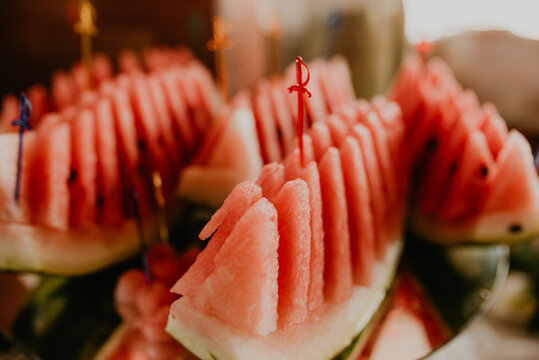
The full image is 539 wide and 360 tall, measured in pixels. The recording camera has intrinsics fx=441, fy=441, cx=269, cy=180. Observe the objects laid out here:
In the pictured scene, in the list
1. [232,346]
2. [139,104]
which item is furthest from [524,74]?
[232,346]

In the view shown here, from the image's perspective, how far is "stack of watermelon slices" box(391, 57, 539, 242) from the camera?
0.84 metres

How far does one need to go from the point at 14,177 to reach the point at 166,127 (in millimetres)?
411

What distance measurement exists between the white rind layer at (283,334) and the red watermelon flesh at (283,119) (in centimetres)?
38

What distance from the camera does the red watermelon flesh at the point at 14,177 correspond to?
2.52 feet

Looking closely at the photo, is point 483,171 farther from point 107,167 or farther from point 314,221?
point 107,167

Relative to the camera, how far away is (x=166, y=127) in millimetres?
1123

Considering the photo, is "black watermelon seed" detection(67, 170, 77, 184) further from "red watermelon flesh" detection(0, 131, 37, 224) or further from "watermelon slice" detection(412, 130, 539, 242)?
"watermelon slice" detection(412, 130, 539, 242)

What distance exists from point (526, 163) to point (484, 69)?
0.69 meters

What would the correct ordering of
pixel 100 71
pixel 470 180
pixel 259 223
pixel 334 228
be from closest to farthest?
pixel 259 223, pixel 334 228, pixel 470 180, pixel 100 71

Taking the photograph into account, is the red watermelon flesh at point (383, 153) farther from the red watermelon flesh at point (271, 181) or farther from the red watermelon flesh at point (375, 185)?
the red watermelon flesh at point (271, 181)

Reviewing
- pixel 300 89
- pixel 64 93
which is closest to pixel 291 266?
pixel 300 89

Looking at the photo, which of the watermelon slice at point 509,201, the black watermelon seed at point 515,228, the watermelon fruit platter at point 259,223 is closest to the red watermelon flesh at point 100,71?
the watermelon fruit platter at point 259,223

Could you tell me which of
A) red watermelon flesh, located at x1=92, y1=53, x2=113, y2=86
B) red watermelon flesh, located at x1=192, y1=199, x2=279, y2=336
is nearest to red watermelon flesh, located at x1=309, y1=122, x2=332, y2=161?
red watermelon flesh, located at x1=192, y1=199, x2=279, y2=336

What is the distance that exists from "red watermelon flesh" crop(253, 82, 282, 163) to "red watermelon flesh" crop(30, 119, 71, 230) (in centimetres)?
38
